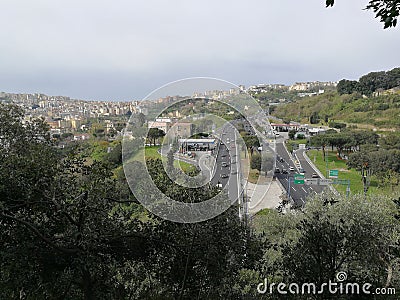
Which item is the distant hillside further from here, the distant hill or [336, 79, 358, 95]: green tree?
[336, 79, 358, 95]: green tree

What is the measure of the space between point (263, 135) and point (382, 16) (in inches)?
61.6

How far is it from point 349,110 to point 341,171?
2476 centimetres

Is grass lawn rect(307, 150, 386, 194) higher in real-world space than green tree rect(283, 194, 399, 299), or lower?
lower

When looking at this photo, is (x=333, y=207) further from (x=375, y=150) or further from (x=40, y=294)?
(x=375, y=150)

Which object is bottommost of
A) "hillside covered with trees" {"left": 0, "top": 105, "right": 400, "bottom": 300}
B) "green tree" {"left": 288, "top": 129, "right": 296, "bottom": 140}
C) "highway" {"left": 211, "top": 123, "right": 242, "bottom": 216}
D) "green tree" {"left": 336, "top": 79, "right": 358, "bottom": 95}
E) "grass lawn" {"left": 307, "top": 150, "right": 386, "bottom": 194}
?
"grass lawn" {"left": 307, "top": 150, "right": 386, "bottom": 194}

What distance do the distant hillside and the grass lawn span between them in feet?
32.9

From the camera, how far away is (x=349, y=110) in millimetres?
51438

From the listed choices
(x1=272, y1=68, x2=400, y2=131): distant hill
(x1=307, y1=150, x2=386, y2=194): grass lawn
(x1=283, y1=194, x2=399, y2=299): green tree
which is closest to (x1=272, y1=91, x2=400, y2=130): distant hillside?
(x1=272, y1=68, x2=400, y2=131): distant hill

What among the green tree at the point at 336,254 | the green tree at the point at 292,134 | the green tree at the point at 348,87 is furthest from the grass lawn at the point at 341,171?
the green tree at the point at 348,87

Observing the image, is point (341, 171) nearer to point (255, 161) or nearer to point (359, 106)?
point (359, 106)

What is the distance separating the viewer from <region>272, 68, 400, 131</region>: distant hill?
44.3m

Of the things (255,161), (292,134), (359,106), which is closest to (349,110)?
(359,106)

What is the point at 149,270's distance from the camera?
3.69 meters

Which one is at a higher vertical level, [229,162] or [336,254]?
[229,162]
